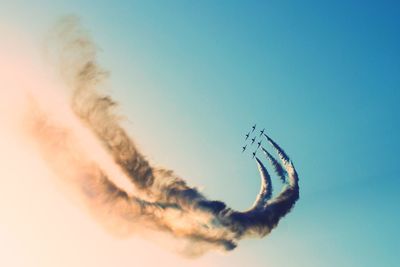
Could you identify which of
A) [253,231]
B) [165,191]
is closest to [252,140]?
[253,231]

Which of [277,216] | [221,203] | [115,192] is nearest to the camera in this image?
[115,192]

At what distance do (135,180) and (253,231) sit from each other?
70.4ft

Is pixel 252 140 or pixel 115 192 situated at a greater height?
pixel 252 140

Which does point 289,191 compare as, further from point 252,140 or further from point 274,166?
point 252,140

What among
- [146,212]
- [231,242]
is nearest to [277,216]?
[231,242]

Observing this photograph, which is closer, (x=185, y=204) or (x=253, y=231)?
(x=185, y=204)

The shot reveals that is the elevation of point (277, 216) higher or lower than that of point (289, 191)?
lower

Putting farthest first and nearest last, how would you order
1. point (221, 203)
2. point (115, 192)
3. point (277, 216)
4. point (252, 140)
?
point (252, 140)
point (277, 216)
point (221, 203)
point (115, 192)

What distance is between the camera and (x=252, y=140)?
327 feet

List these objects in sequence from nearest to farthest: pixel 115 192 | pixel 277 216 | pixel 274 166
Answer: pixel 115 192 < pixel 277 216 < pixel 274 166

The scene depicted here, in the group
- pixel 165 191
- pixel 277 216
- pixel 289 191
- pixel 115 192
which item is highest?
pixel 289 191

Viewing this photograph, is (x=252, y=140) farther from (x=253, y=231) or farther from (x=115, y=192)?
(x=115, y=192)

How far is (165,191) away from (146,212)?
165 inches

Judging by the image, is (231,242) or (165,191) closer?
(165,191)
